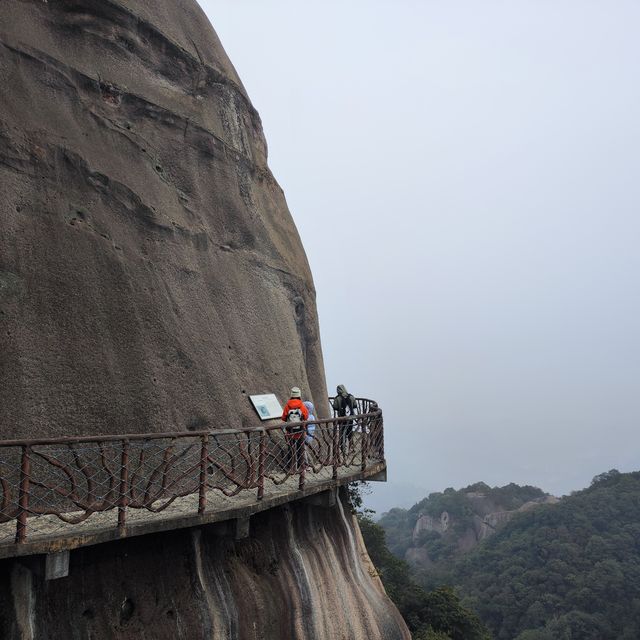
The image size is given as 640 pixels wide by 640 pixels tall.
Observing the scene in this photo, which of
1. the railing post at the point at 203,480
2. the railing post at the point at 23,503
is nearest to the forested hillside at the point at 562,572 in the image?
the railing post at the point at 203,480

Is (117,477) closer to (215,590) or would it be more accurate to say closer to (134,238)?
(215,590)

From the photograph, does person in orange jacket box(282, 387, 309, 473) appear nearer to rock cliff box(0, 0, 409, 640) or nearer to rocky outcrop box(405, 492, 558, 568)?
rock cliff box(0, 0, 409, 640)

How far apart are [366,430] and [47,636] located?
603 centimetres

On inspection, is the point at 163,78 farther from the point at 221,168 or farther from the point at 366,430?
the point at 366,430

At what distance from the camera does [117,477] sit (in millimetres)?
6723

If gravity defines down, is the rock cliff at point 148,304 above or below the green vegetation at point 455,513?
above

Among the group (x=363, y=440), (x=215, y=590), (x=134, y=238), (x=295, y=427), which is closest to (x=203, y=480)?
(x=215, y=590)

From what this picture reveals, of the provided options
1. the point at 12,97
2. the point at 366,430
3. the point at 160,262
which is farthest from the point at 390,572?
the point at 12,97

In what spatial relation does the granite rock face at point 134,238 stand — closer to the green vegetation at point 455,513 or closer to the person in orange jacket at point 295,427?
the person in orange jacket at point 295,427

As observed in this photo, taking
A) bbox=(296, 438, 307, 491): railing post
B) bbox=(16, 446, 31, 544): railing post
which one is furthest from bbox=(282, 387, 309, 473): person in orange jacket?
bbox=(16, 446, 31, 544): railing post

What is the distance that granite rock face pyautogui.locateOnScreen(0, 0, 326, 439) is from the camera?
7.56 m

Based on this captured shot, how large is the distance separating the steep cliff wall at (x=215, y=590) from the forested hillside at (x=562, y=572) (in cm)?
4174

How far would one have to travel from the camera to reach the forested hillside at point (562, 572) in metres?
45.6

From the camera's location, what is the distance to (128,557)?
638cm
